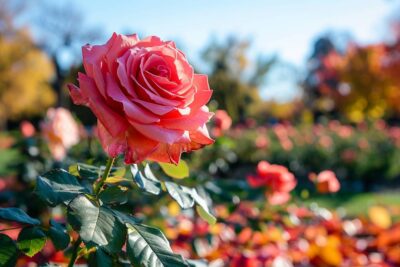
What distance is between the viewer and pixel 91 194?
0.71 meters

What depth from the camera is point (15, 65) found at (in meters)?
30.6

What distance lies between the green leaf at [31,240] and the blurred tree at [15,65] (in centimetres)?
3056

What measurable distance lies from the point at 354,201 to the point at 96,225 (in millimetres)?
6131

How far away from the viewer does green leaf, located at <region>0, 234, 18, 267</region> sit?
2.12 ft

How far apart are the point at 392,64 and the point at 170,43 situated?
23777mm

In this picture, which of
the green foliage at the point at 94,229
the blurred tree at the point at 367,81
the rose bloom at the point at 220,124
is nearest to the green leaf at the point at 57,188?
the green foliage at the point at 94,229

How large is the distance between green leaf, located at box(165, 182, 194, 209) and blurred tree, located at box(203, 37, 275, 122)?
22.6m

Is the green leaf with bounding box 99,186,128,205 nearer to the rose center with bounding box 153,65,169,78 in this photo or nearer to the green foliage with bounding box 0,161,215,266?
the green foliage with bounding box 0,161,215,266

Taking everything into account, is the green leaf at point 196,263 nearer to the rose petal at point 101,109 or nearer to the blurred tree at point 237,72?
the rose petal at point 101,109

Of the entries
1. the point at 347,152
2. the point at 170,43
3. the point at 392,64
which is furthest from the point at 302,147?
the point at 392,64

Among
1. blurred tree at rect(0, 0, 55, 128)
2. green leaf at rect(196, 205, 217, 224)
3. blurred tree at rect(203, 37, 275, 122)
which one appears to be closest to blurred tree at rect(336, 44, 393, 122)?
blurred tree at rect(203, 37, 275, 122)

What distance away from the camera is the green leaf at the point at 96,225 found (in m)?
0.62

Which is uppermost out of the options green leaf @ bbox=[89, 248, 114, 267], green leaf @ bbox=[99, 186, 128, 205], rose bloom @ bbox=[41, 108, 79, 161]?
green leaf @ bbox=[99, 186, 128, 205]

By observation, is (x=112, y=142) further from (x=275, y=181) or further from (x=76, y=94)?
(x=275, y=181)
